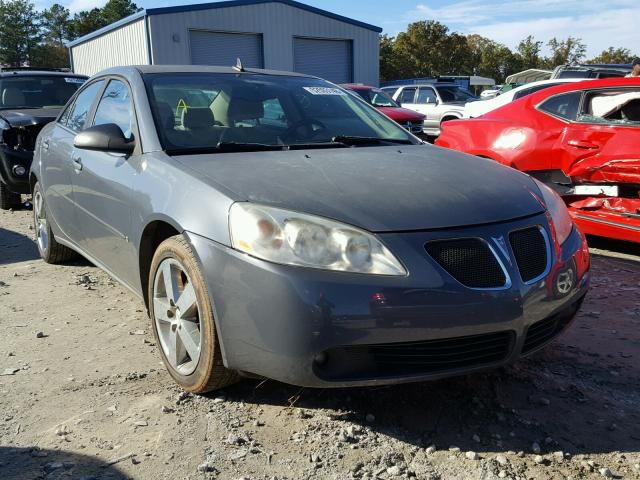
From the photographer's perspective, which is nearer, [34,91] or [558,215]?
[558,215]

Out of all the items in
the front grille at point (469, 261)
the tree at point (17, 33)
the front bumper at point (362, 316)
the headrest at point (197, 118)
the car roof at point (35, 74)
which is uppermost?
the tree at point (17, 33)

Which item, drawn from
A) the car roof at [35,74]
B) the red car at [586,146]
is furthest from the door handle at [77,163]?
the car roof at [35,74]

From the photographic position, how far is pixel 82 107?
4.37 metres

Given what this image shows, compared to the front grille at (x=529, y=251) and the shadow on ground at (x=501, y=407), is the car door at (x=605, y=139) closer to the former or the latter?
the shadow on ground at (x=501, y=407)

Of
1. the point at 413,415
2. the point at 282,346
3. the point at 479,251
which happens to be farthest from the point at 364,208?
the point at 413,415

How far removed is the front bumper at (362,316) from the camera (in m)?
2.19

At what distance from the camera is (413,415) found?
260 centimetres

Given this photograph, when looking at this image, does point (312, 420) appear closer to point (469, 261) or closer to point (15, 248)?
point (469, 261)

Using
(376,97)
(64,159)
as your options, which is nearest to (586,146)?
(64,159)

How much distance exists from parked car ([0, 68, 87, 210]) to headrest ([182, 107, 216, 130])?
456 centimetres

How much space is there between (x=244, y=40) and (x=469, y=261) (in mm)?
24027

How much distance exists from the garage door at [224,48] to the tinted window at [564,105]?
18841mm

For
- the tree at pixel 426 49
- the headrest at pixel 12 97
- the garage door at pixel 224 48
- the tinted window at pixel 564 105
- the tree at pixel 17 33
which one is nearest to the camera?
the tinted window at pixel 564 105

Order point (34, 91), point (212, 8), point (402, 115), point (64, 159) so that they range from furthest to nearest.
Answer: point (212, 8) < point (402, 115) < point (34, 91) < point (64, 159)
